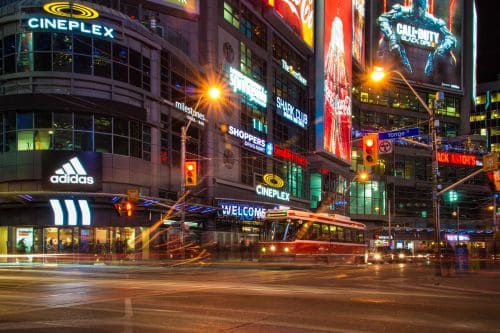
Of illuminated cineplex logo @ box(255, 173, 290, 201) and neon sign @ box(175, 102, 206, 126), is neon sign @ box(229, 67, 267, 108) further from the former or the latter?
illuminated cineplex logo @ box(255, 173, 290, 201)

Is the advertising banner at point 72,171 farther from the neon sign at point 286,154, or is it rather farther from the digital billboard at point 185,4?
the neon sign at point 286,154

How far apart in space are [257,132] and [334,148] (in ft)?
70.5

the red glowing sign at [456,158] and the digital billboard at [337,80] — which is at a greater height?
the digital billboard at [337,80]

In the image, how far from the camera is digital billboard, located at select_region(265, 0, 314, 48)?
67.4 m

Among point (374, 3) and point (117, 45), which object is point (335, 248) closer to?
Answer: point (117, 45)

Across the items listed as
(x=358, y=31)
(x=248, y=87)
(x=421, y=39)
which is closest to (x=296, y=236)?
(x=248, y=87)

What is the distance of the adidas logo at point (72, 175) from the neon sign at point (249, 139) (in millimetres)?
17457

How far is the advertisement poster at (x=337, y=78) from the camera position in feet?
263

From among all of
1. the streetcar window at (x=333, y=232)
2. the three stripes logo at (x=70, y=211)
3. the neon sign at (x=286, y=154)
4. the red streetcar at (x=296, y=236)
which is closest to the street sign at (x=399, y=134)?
the red streetcar at (x=296, y=236)

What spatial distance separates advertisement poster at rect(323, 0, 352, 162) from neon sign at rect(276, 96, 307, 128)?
14.0ft

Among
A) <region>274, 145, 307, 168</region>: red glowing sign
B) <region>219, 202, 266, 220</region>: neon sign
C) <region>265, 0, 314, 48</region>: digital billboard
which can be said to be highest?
<region>265, 0, 314, 48</region>: digital billboard

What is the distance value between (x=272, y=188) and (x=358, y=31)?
47.3m

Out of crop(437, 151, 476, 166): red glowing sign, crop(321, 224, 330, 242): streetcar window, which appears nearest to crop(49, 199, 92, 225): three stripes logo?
crop(321, 224, 330, 242): streetcar window

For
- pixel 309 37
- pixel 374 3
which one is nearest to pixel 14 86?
pixel 309 37
